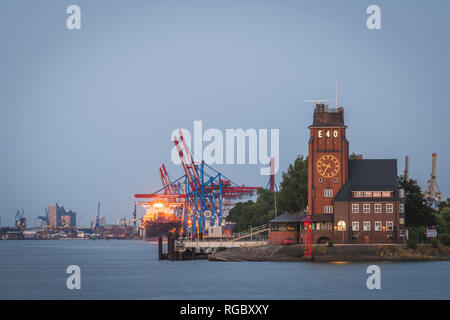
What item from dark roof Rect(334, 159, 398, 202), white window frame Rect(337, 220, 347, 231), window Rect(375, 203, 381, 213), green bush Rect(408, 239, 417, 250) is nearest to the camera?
green bush Rect(408, 239, 417, 250)

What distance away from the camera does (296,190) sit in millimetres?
127438

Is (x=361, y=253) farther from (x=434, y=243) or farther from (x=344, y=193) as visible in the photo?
(x=434, y=243)

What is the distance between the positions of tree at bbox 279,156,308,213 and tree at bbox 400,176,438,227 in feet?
50.2

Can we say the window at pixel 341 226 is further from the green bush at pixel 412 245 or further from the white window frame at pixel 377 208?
the green bush at pixel 412 245

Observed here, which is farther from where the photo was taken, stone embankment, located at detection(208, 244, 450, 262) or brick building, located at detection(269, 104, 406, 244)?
brick building, located at detection(269, 104, 406, 244)

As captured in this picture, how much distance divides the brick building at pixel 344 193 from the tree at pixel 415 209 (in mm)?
9622

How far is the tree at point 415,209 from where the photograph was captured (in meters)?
116

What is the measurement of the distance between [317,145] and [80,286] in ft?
125

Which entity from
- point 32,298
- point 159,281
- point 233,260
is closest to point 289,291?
point 159,281

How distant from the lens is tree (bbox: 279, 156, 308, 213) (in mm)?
126125

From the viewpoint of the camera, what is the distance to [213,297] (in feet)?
247

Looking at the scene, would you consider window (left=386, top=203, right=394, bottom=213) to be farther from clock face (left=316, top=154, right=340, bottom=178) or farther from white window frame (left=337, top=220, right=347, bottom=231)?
clock face (left=316, top=154, right=340, bottom=178)

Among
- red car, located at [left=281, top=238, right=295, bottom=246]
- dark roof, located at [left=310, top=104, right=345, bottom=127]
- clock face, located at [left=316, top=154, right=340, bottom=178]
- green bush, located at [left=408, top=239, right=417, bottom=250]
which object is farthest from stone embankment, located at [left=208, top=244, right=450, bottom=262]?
dark roof, located at [left=310, top=104, right=345, bottom=127]

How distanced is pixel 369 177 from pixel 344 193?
13.9 ft
